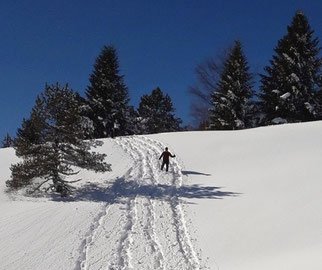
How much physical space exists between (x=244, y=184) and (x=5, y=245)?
10.6 metres

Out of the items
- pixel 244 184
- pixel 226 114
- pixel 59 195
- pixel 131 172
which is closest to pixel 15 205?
pixel 59 195

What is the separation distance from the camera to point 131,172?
20.7 m

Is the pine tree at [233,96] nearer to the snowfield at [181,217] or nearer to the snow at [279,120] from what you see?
the snow at [279,120]

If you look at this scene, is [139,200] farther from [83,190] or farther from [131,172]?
[131,172]

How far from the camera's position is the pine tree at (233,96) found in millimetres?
36156

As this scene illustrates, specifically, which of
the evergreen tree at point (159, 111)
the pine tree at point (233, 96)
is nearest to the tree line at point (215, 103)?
the pine tree at point (233, 96)

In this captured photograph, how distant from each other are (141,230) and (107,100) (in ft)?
94.4

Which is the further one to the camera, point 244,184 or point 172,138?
point 172,138

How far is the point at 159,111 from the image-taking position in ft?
186

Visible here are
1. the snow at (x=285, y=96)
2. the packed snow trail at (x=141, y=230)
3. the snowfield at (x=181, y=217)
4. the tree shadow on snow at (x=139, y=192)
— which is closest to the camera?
the packed snow trail at (x=141, y=230)

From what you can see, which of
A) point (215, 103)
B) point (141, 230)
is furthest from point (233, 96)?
point (141, 230)

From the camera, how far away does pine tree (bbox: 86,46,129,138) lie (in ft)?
131

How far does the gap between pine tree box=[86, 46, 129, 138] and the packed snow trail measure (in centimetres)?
2047

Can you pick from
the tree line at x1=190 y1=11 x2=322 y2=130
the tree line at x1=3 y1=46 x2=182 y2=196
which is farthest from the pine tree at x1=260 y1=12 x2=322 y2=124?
the tree line at x1=3 y1=46 x2=182 y2=196
